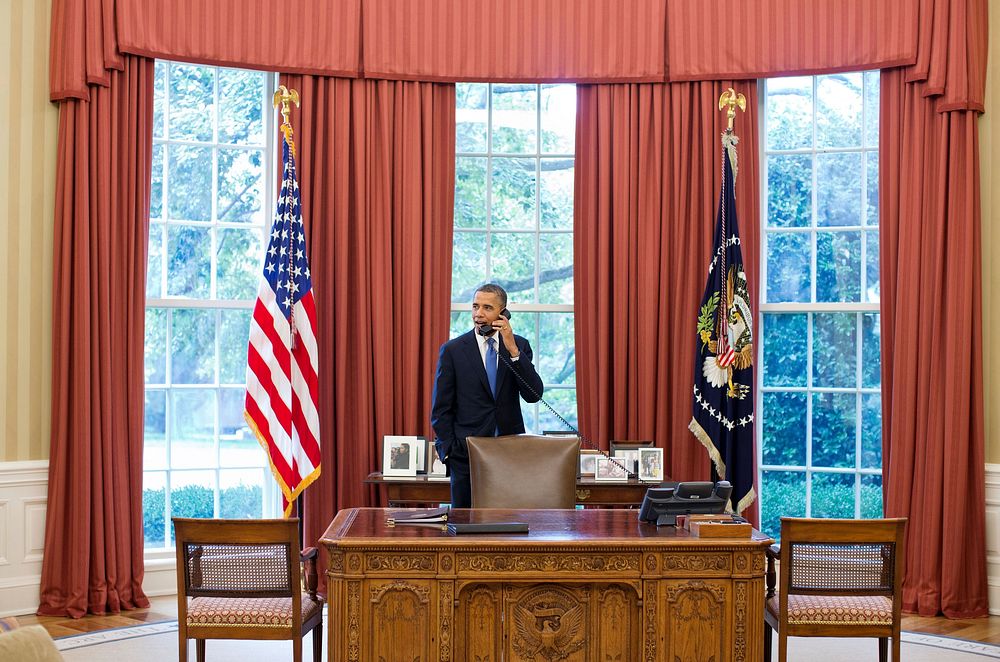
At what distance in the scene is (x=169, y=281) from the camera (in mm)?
6141

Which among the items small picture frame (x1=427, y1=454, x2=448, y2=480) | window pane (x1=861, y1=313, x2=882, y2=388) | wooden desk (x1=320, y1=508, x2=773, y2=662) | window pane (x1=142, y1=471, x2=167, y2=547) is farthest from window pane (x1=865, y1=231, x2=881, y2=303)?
window pane (x1=142, y1=471, x2=167, y2=547)

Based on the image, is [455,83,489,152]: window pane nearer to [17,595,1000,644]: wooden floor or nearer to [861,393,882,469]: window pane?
[861,393,882,469]: window pane

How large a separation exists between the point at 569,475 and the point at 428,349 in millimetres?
1693

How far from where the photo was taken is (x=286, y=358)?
5555 millimetres

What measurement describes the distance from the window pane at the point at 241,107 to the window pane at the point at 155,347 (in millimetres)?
1107

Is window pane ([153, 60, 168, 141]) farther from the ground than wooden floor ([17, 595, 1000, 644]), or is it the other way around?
window pane ([153, 60, 168, 141])

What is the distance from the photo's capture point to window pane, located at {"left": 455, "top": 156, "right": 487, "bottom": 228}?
254 inches

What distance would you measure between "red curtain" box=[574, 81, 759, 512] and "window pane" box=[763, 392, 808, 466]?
0.51 m

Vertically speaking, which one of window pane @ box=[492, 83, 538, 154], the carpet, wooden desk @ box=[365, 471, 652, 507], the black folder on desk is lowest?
the carpet

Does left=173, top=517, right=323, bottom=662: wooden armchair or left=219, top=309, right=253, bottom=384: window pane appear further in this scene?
left=219, top=309, right=253, bottom=384: window pane

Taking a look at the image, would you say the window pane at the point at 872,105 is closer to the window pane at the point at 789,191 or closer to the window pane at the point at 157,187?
the window pane at the point at 789,191

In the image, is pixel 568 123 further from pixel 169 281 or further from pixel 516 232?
pixel 169 281

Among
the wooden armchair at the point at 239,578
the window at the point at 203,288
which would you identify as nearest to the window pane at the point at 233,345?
the window at the point at 203,288

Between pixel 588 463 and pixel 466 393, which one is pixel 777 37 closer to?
pixel 588 463
